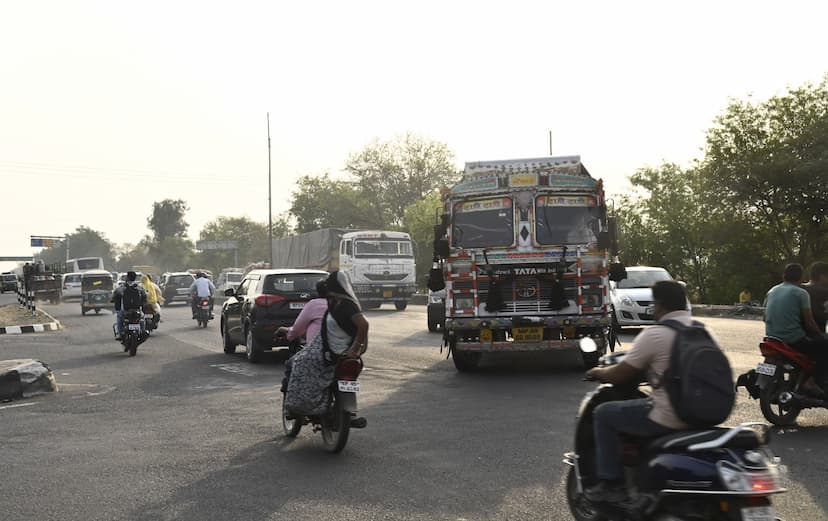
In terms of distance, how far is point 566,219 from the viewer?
14.4 m

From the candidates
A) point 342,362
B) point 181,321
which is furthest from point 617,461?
point 181,321

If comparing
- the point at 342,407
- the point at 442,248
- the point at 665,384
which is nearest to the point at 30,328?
the point at 442,248

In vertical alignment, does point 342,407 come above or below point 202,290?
below

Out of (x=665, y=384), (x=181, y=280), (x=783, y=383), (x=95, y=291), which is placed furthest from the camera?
(x=181, y=280)

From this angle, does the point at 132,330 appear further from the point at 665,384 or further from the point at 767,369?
the point at 665,384

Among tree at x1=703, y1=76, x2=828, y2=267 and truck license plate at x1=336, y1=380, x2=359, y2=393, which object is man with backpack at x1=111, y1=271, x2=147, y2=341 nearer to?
truck license plate at x1=336, y1=380, x2=359, y2=393

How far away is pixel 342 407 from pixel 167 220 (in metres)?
162

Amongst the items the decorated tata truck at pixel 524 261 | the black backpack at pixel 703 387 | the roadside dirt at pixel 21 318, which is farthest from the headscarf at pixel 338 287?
the roadside dirt at pixel 21 318

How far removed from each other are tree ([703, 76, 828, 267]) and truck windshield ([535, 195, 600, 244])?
1039 inches

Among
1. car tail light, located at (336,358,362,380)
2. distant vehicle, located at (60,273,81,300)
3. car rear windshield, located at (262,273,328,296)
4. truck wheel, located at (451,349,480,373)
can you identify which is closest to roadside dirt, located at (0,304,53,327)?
car rear windshield, located at (262,273,328,296)

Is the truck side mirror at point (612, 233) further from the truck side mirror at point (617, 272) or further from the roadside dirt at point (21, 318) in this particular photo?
the roadside dirt at point (21, 318)

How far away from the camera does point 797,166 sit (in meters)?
38.1

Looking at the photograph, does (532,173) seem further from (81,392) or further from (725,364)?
(725,364)

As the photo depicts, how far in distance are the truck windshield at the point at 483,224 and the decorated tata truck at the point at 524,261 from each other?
0.01m
